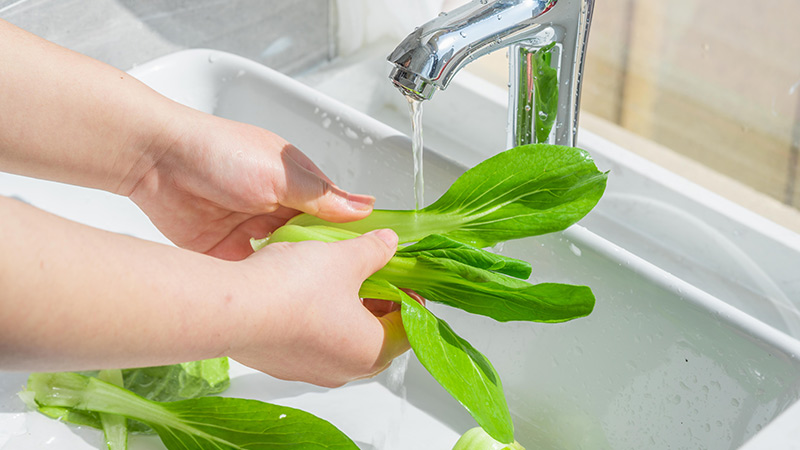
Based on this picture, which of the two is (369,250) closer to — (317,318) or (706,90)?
(317,318)

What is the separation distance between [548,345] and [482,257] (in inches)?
5.7

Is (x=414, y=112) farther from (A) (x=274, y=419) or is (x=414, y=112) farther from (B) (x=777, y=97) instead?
(B) (x=777, y=97)

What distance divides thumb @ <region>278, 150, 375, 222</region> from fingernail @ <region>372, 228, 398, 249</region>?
0.06m

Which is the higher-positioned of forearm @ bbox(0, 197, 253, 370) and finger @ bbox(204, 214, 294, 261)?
forearm @ bbox(0, 197, 253, 370)

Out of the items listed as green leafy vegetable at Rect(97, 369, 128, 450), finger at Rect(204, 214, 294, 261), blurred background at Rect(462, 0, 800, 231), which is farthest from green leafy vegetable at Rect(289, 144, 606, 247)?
blurred background at Rect(462, 0, 800, 231)

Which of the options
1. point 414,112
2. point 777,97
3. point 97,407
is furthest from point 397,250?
point 777,97

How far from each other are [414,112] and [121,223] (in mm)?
352

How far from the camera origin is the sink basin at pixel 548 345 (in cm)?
49

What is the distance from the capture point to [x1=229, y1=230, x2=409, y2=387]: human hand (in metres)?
0.40

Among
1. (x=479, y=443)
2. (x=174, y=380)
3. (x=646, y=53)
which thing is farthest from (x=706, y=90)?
(x=174, y=380)

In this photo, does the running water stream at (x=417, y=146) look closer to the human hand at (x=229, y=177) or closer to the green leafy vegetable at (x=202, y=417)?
the human hand at (x=229, y=177)

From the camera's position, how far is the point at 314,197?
1.83ft

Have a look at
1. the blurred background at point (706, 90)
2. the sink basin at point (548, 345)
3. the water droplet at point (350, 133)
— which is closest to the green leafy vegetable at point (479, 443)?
the sink basin at point (548, 345)

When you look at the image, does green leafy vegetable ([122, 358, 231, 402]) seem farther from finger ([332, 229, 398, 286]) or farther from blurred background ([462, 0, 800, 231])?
blurred background ([462, 0, 800, 231])
